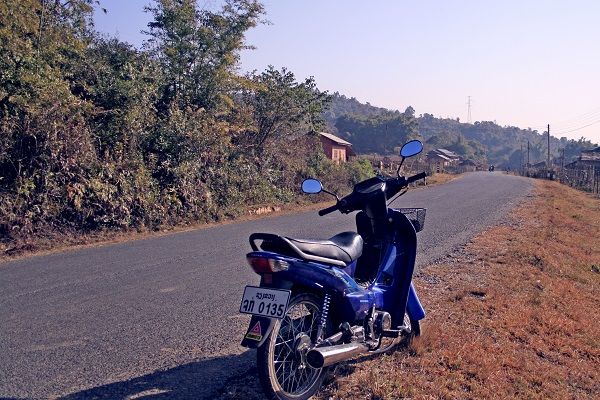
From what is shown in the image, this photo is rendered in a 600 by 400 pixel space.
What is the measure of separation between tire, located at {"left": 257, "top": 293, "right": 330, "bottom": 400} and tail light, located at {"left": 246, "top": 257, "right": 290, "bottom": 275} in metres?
0.27

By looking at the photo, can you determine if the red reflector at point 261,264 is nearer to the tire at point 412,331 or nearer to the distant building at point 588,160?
the tire at point 412,331

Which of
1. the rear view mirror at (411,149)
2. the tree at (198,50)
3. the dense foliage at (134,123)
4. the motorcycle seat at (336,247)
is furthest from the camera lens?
the tree at (198,50)

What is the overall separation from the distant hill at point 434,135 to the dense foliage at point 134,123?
16.1m

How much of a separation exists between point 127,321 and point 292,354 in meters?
2.71

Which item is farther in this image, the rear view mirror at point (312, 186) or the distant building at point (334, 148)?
the distant building at point (334, 148)

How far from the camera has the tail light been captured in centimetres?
372

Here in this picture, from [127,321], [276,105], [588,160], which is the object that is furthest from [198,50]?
[588,160]

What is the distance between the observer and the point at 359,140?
95.2 metres

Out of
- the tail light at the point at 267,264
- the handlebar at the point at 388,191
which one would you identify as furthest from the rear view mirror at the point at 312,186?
the tail light at the point at 267,264

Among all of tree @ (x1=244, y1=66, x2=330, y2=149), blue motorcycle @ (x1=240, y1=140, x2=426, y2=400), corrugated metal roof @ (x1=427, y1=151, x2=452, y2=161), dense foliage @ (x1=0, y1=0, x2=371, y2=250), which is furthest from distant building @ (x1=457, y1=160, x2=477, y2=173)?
blue motorcycle @ (x1=240, y1=140, x2=426, y2=400)

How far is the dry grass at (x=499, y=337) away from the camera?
4.40 meters

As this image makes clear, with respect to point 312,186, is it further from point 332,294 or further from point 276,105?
point 276,105

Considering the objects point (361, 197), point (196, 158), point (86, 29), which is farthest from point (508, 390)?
point (86, 29)

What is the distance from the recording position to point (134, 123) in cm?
1521
